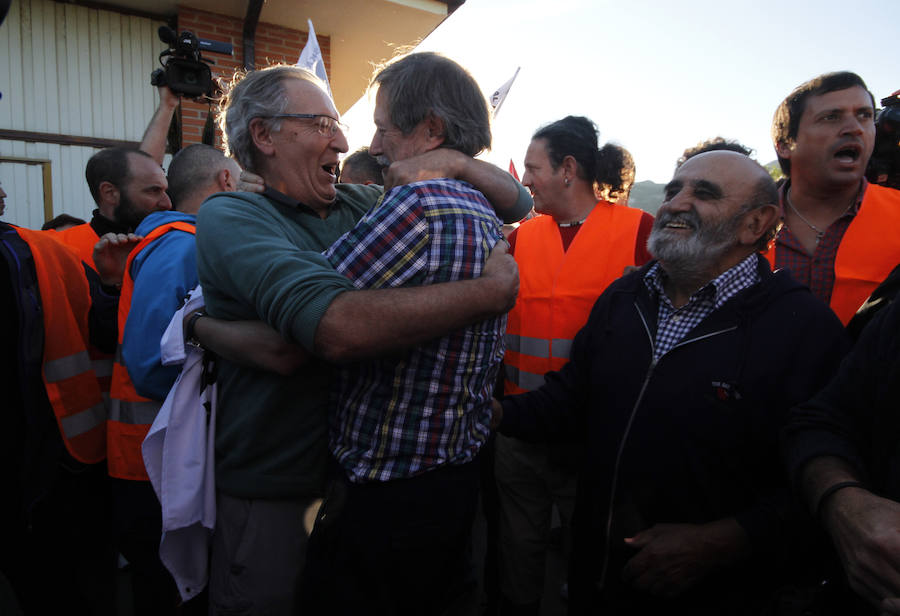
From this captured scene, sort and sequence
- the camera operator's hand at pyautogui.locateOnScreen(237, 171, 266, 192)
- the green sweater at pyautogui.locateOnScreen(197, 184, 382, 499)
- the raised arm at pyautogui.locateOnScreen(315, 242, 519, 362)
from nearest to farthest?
the raised arm at pyautogui.locateOnScreen(315, 242, 519, 362), the green sweater at pyautogui.locateOnScreen(197, 184, 382, 499), the camera operator's hand at pyautogui.locateOnScreen(237, 171, 266, 192)

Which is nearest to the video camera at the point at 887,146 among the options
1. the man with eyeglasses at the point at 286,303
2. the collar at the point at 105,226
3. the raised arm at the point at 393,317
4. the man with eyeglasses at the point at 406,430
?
the man with eyeglasses at the point at 286,303

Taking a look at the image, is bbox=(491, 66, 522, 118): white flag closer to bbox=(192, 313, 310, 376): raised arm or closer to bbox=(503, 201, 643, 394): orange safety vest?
bbox=(503, 201, 643, 394): orange safety vest

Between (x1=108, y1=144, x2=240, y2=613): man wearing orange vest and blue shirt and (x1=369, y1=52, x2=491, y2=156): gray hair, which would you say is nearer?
(x1=369, y1=52, x2=491, y2=156): gray hair

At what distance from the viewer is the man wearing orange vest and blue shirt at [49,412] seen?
6.85 feet

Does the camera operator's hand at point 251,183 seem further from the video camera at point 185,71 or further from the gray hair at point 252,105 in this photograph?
the video camera at point 185,71

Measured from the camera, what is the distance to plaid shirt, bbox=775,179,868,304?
2293 mm

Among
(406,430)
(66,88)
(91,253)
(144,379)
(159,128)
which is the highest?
(66,88)

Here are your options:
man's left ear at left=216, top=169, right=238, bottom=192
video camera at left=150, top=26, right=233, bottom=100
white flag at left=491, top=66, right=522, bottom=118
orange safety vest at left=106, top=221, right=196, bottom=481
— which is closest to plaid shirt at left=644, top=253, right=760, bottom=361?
orange safety vest at left=106, top=221, right=196, bottom=481

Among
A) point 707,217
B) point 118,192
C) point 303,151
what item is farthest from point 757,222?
point 118,192

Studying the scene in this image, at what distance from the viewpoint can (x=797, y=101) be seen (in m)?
2.65

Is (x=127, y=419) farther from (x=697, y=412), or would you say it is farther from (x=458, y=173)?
(x=697, y=412)

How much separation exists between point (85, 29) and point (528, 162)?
19.3 ft

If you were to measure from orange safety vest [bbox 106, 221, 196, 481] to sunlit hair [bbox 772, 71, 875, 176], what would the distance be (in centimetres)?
291

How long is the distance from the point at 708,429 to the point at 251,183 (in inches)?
63.4
